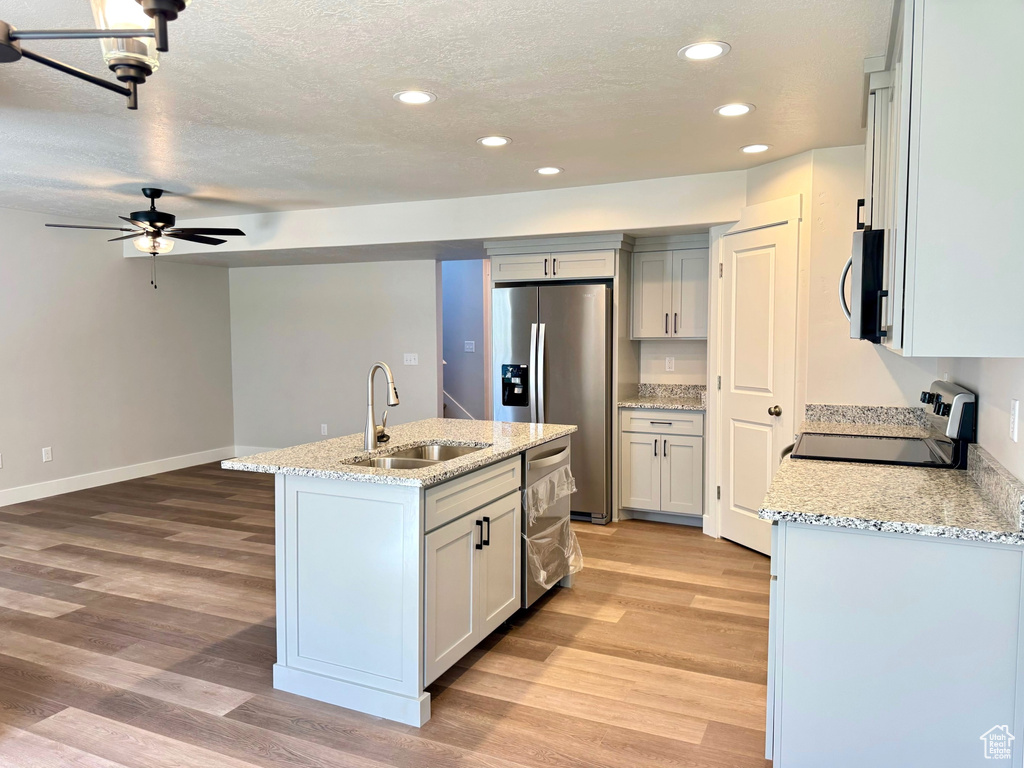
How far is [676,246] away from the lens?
5062mm

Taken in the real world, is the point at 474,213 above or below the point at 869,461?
above

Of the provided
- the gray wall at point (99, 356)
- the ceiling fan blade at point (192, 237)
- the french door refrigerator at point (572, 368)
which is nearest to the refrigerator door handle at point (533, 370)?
the french door refrigerator at point (572, 368)

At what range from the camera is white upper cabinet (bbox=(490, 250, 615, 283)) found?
494 cm

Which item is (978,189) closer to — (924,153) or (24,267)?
(924,153)

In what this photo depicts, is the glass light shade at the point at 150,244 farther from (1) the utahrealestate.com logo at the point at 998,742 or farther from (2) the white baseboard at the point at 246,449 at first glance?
(1) the utahrealestate.com logo at the point at 998,742

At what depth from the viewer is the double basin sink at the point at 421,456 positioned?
2.88 m

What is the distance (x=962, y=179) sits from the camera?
1639 mm

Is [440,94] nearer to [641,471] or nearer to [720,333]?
[720,333]

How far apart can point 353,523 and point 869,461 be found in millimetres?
1881

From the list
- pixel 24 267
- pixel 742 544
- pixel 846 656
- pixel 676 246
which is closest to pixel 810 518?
pixel 846 656

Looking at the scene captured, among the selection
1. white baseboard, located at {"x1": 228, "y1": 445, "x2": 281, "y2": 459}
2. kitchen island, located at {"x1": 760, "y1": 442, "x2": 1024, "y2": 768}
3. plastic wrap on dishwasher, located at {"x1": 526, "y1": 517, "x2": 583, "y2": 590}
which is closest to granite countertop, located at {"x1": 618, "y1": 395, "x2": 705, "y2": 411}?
plastic wrap on dishwasher, located at {"x1": 526, "y1": 517, "x2": 583, "y2": 590}

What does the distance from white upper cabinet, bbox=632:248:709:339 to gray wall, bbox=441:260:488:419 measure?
10.4 ft

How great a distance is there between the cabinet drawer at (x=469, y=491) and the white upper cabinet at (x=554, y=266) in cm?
220

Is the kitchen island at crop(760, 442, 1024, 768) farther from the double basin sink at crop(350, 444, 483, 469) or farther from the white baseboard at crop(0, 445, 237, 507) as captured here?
the white baseboard at crop(0, 445, 237, 507)
